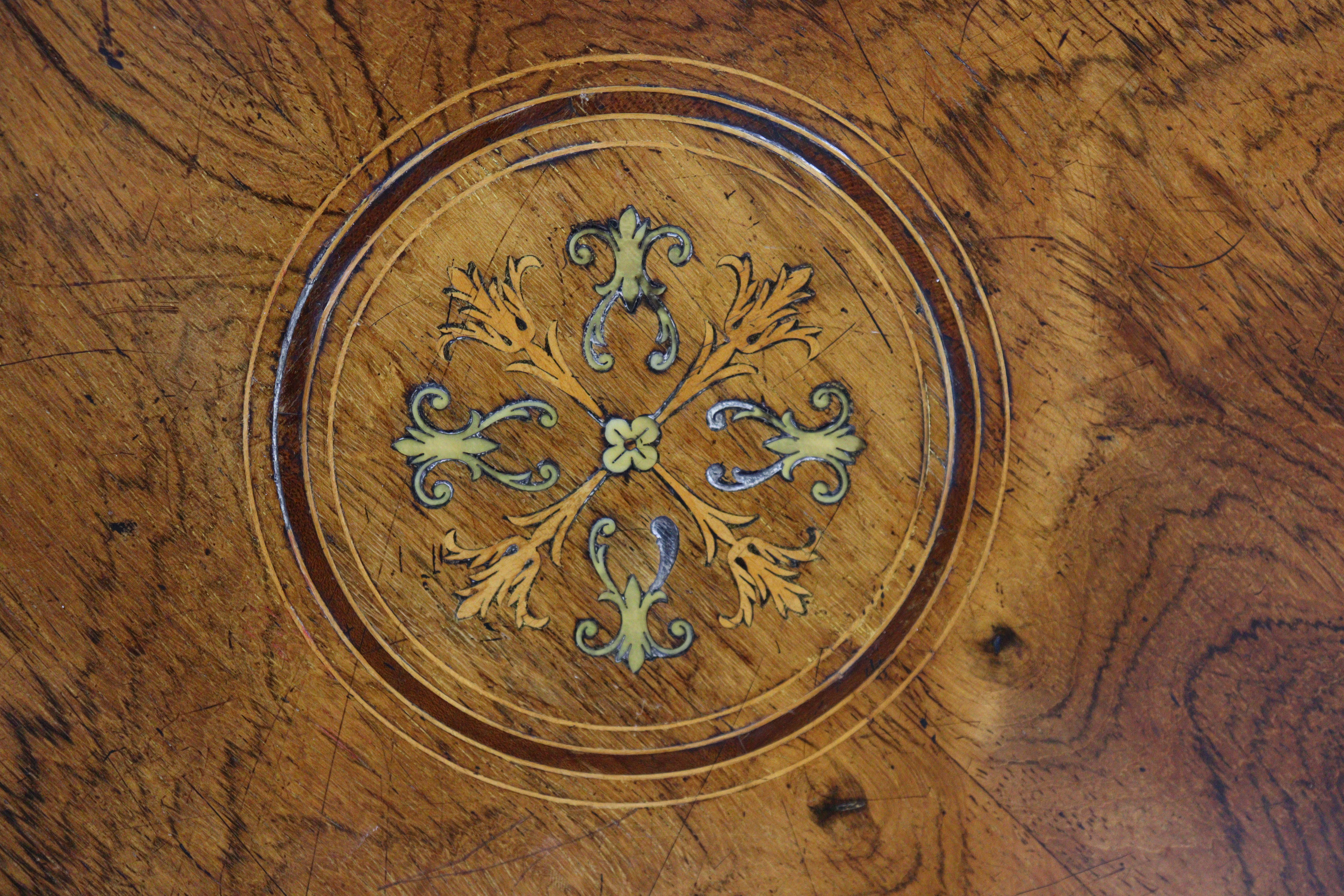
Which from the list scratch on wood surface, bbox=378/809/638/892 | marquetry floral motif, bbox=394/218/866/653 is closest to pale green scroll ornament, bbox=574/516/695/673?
marquetry floral motif, bbox=394/218/866/653

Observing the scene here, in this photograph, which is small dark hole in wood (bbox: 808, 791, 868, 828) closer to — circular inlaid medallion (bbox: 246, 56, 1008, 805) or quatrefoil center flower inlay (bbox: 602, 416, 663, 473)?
circular inlaid medallion (bbox: 246, 56, 1008, 805)

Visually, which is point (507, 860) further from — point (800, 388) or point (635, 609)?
point (800, 388)

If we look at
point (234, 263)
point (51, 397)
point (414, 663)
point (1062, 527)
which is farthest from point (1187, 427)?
point (51, 397)

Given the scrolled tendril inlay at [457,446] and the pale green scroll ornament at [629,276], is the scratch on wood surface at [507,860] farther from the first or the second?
the pale green scroll ornament at [629,276]

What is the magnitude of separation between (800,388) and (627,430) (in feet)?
0.70

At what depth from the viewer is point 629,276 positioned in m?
0.92

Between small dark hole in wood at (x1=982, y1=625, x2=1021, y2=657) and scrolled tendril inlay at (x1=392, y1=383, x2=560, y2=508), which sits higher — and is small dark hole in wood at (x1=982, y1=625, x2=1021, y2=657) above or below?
below

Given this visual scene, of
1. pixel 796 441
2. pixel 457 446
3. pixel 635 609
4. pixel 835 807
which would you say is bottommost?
pixel 835 807

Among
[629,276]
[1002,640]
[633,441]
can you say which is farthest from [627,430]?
[1002,640]

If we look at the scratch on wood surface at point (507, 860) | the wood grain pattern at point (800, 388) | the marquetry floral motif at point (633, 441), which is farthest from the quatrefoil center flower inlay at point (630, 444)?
the scratch on wood surface at point (507, 860)

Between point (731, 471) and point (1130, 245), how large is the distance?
540mm

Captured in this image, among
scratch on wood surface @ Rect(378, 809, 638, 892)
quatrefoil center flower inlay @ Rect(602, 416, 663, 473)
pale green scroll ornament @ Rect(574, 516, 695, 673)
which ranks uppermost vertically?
quatrefoil center flower inlay @ Rect(602, 416, 663, 473)

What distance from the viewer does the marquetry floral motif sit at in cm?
91

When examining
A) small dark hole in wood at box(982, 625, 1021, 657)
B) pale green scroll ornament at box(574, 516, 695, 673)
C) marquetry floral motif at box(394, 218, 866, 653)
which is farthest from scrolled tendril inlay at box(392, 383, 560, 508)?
small dark hole in wood at box(982, 625, 1021, 657)
